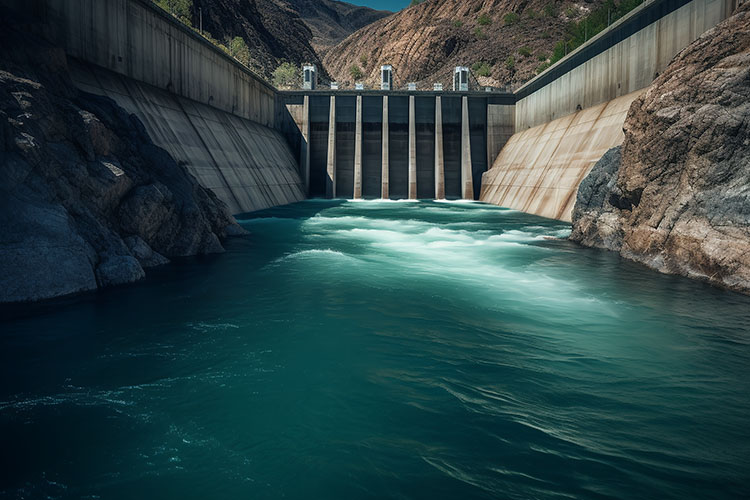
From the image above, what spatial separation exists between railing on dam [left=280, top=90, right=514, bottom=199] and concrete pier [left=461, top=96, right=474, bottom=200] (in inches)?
3.0

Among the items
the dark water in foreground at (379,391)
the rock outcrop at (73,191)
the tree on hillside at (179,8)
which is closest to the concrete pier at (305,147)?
the rock outcrop at (73,191)

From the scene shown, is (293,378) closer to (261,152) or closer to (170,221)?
(170,221)

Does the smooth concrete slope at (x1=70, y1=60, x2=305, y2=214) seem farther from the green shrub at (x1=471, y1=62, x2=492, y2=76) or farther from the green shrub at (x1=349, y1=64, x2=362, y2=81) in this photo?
the green shrub at (x1=349, y1=64, x2=362, y2=81)

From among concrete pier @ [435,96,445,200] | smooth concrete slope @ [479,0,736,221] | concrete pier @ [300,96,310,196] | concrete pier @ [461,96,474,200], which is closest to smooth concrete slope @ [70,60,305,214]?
concrete pier @ [300,96,310,196]

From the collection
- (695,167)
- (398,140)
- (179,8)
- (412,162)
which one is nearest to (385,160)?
(412,162)

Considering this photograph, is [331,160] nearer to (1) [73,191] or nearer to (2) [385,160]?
(2) [385,160]

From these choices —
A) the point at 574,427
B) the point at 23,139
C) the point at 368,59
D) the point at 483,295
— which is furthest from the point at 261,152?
the point at 368,59

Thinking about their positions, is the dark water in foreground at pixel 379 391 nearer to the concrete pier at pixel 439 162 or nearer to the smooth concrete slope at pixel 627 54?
the smooth concrete slope at pixel 627 54

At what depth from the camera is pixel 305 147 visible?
37594 millimetres

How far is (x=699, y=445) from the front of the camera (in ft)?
14.7

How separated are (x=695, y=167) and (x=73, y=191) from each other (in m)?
13.2

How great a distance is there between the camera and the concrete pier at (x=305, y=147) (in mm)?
37344

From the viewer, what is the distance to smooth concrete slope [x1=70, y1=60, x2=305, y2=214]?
17.9 m

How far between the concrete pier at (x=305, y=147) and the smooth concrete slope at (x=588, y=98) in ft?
46.1
